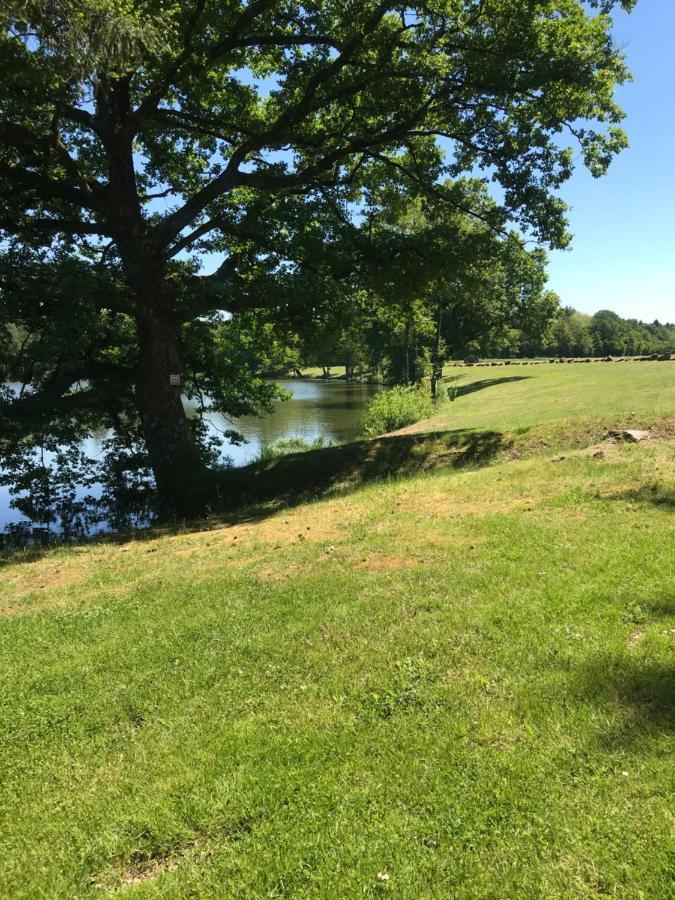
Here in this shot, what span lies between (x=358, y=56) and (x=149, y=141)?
6.09m

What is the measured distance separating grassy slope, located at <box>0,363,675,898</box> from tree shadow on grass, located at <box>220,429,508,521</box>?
217 inches

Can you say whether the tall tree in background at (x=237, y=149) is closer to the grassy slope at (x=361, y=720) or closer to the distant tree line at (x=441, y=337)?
the distant tree line at (x=441, y=337)

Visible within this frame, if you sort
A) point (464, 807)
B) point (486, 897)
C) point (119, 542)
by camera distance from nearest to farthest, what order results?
point (486, 897)
point (464, 807)
point (119, 542)

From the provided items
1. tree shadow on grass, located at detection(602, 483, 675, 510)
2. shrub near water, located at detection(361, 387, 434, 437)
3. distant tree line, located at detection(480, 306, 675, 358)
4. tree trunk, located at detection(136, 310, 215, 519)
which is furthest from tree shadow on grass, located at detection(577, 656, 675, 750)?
distant tree line, located at detection(480, 306, 675, 358)

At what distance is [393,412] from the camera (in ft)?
84.5

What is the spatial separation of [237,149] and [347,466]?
8.04 meters

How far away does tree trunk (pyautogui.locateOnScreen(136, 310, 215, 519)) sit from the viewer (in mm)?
12758

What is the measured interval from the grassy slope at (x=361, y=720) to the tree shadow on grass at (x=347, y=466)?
18.0 feet

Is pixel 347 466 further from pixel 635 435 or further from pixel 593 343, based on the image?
pixel 593 343

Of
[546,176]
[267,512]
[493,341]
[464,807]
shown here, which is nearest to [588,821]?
[464,807]

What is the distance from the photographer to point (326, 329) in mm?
15078

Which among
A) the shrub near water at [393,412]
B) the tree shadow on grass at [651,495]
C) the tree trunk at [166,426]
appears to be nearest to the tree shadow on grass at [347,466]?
the tree trunk at [166,426]

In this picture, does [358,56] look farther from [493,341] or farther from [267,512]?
[493,341]

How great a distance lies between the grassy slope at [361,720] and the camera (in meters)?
2.51
